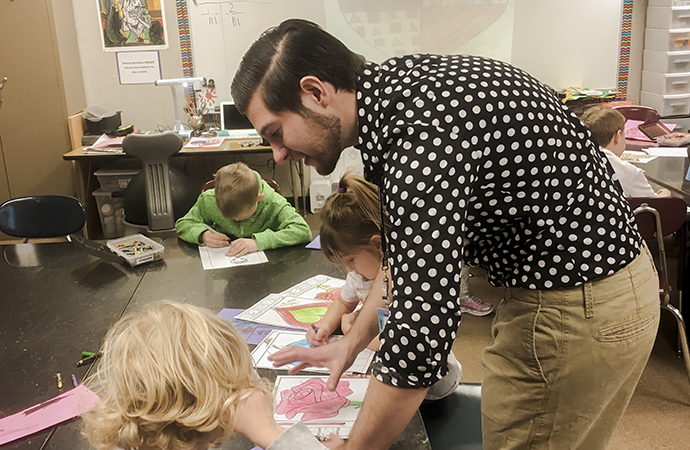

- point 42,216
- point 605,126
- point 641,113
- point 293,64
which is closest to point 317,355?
point 293,64

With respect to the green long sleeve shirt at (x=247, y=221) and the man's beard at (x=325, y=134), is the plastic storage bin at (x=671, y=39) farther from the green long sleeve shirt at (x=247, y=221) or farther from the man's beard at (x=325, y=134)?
the man's beard at (x=325, y=134)

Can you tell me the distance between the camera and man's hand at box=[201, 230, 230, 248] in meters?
2.20

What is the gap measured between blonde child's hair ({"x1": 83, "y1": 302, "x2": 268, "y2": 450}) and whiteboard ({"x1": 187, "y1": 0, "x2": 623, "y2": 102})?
12.8ft

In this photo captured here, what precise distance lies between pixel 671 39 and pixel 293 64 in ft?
13.6

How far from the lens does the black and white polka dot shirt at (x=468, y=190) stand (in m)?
0.85

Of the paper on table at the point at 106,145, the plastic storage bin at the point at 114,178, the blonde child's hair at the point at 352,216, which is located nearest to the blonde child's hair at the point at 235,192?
the blonde child's hair at the point at 352,216

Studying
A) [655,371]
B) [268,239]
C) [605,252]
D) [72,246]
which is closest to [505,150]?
[605,252]

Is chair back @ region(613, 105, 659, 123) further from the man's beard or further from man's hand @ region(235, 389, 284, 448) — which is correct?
man's hand @ region(235, 389, 284, 448)

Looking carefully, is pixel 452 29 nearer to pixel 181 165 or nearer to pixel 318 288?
pixel 181 165

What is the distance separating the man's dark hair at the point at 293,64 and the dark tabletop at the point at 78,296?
0.65 meters

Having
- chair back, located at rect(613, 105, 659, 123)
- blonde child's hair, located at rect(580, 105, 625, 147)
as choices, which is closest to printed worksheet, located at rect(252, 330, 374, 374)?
blonde child's hair, located at rect(580, 105, 625, 147)

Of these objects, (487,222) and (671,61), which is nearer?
(487,222)

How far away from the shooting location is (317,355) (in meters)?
1.35

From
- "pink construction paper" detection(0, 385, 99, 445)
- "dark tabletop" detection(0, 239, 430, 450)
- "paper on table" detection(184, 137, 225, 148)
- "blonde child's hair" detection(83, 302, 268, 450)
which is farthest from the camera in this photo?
"paper on table" detection(184, 137, 225, 148)
